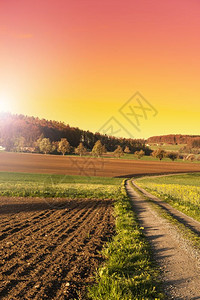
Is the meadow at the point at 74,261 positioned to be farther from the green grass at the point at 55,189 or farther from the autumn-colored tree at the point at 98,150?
the autumn-colored tree at the point at 98,150

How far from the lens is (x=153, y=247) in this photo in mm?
8469

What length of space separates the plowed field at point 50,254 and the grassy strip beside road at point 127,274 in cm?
50

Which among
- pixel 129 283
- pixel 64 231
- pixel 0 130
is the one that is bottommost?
pixel 64 231

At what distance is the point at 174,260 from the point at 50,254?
4317 millimetres

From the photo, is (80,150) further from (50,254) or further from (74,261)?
(74,261)

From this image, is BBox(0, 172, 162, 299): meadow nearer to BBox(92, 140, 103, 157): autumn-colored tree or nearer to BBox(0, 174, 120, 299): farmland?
BBox(0, 174, 120, 299): farmland

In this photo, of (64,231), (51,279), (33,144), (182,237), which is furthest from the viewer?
(33,144)

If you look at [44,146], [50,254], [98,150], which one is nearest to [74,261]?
[50,254]

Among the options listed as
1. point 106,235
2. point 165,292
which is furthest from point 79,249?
point 165,292

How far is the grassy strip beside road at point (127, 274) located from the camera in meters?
5.12

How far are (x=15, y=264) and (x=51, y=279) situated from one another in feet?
6.00

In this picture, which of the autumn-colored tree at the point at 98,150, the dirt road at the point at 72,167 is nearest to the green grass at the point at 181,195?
the dirt road at the point at 72,167

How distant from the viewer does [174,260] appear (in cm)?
726

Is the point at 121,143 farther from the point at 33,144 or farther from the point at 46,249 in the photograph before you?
the point at 46,249
